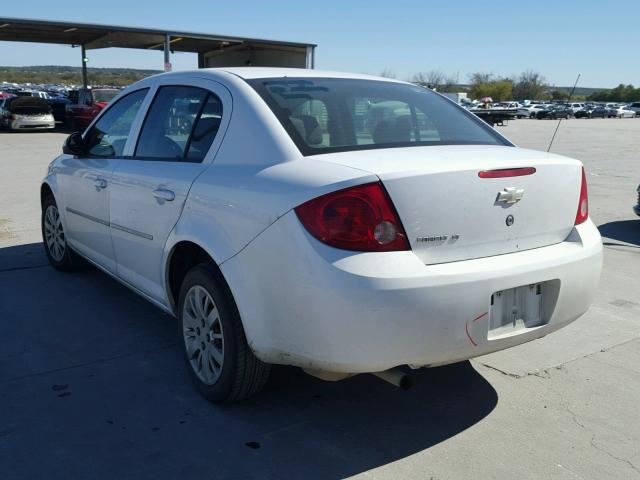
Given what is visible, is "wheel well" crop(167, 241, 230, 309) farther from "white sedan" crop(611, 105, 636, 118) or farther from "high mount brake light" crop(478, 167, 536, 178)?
"white sedan" crop(611, 105, 636, 118)

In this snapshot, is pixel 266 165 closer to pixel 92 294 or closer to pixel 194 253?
pixel 194 253

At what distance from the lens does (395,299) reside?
2.58m

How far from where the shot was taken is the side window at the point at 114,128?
4422mm

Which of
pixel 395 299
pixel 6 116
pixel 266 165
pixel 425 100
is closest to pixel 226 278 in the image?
pixel 266 165

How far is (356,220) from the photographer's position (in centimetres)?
264

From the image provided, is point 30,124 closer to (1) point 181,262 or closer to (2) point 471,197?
(1) point 181,262

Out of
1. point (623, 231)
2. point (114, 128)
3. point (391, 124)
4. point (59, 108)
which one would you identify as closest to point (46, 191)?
point (114, 128)

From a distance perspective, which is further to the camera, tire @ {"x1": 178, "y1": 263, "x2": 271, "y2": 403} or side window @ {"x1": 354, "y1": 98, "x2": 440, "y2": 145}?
side window @ {"x1": 354, "y1": 98, "x2": 440, "y2": 145}

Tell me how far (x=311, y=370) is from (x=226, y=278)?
23.4 inches

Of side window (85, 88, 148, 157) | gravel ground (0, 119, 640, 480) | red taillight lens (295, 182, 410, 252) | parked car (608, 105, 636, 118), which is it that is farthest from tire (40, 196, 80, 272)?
parked car (608, 105, 636, 118)

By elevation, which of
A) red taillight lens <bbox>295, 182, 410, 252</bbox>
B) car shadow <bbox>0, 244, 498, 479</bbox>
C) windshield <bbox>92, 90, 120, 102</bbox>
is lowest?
car shadow <bbox>0, 244, 498, 479</bbox>

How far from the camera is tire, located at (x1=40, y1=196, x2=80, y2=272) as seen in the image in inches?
221

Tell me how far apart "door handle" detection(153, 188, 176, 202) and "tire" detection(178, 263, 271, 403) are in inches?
17.1

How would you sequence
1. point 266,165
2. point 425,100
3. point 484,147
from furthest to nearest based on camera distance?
point 425,100 < point 484,147 < point 266,165
